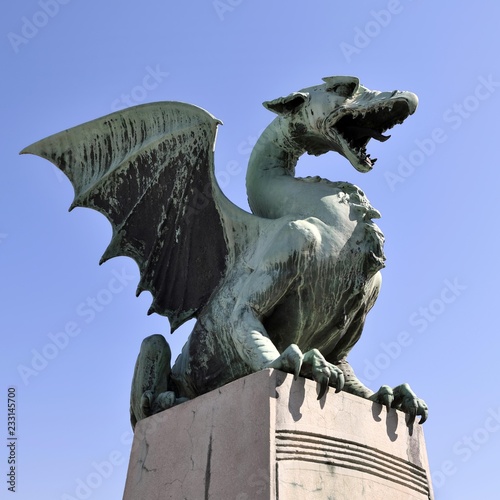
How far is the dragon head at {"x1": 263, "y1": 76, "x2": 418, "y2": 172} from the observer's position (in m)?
4.64

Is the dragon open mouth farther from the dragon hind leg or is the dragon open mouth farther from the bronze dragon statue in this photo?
the dragon hind leg

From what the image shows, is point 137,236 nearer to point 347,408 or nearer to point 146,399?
point 146,399

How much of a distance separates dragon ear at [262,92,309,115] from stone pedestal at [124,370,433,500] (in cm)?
212

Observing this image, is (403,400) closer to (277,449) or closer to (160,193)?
(277,449)

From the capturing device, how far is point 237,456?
3537mm

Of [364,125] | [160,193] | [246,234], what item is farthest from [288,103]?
[160,193]

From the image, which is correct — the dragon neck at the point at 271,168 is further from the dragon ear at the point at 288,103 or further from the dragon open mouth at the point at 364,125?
the dragon open mouth at the point at 364,125

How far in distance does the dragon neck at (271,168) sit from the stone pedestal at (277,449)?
4.96 ft

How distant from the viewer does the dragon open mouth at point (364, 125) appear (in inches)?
181

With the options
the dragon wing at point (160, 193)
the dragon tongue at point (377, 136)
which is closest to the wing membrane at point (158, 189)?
the dragon wing at point (160, 193)

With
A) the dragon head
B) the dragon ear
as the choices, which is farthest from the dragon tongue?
the dragon ear

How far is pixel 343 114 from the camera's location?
474cm

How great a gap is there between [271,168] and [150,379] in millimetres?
1674

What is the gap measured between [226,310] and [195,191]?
1.04 m
